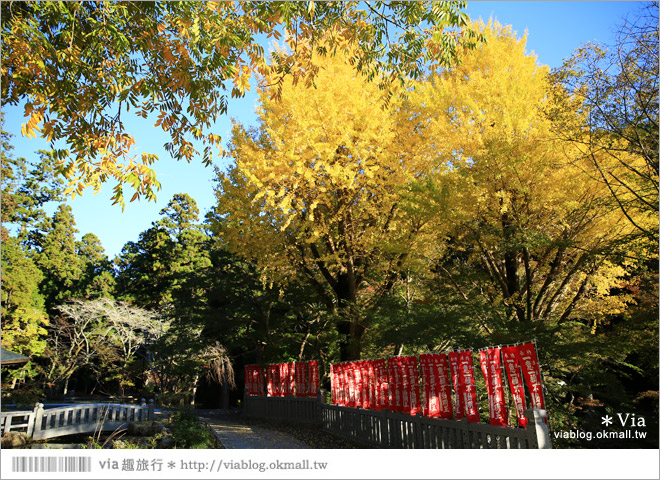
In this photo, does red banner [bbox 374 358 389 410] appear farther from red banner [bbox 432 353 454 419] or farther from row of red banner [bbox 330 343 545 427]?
red banner [bbox 432 353 454 419]

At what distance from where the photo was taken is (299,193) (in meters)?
8.03

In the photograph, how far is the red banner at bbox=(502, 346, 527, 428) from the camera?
4027 millimetres

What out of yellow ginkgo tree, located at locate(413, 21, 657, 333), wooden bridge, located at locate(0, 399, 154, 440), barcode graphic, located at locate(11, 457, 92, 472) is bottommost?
wooden bridge, located at locate(0, 399, 154, 440)

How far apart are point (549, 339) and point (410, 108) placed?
192 inches

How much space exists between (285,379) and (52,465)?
848 cm

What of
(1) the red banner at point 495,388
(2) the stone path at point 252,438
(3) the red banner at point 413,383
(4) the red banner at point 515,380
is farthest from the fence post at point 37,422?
(4) the red banner at point 515,380

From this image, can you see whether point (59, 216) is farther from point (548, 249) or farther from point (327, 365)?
point (548, 249)

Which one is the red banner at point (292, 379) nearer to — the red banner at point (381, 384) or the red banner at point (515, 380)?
the red banner at point (381, 384)

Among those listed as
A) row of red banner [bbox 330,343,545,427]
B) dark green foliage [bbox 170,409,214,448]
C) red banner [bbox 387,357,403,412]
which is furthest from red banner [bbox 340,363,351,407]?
dark green foliage [bbox 170,409,214,448]

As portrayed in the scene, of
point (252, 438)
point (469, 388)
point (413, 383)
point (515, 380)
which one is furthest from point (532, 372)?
point (252, 438)

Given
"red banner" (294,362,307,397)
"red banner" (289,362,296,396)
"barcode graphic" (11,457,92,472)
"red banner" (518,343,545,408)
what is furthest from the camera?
"red banner" (289,362,296,396)

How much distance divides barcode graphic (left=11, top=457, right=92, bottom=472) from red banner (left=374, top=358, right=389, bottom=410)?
437 centimetres

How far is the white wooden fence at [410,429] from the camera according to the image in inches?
150

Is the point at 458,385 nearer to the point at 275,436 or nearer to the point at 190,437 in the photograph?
the point at 190,437
